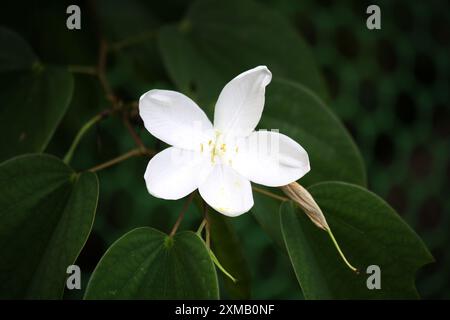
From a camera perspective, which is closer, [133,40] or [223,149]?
[223,149]

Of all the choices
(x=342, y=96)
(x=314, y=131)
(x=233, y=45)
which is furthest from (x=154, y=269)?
(x=342, y=96)

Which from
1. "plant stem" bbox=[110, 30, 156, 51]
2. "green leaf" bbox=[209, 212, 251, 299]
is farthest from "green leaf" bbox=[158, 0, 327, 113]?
"green leaf" bbox=[209, 212, 251, 299]

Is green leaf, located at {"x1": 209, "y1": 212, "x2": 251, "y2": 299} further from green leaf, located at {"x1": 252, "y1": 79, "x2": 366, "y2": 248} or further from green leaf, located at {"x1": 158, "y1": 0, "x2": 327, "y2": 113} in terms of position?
green leaf, located at {"x1": 158, "y1": 0, "x2": 327, "y2": 113}

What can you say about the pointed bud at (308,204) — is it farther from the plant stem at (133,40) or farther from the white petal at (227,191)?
the plant stem at (133,40)

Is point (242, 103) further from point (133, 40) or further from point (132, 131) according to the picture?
point (133, 40)

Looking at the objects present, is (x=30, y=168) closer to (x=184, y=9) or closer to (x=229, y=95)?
(x=229, y=95)
